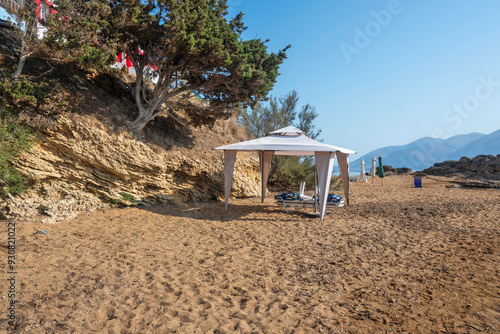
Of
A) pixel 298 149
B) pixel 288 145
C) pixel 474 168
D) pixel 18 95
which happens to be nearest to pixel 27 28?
pixel 18 95

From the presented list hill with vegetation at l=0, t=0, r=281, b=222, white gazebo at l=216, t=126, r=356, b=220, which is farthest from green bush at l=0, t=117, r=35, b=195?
white gazebo at l=216, t=126, r=356, b=220

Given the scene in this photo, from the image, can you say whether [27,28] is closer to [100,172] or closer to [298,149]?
[100,172]

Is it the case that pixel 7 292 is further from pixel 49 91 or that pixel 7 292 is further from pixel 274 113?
pixel 274 113

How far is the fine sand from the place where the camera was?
2.83m

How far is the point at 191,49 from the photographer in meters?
7.10

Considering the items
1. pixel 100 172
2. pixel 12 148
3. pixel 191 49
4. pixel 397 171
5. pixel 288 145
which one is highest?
pixel 191 49

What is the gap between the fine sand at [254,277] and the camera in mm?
2826

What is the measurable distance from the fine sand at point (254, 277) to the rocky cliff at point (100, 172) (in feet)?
2.75

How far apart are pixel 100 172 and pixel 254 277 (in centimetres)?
581

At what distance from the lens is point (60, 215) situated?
255 inches

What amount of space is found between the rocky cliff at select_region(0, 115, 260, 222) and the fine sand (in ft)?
2.75

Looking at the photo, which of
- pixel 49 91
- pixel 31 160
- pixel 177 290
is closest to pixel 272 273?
pixel 177 290

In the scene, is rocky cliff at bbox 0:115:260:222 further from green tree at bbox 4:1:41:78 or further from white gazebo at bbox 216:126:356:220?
white gazebo at bbox 216:126:356:220

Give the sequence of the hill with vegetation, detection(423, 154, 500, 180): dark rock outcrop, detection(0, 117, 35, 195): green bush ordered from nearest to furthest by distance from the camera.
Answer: detection(0, 117, 35, 195): green bush < the hill with vegetation < detection(423, 154, 500, 180): dark rock outcrop
